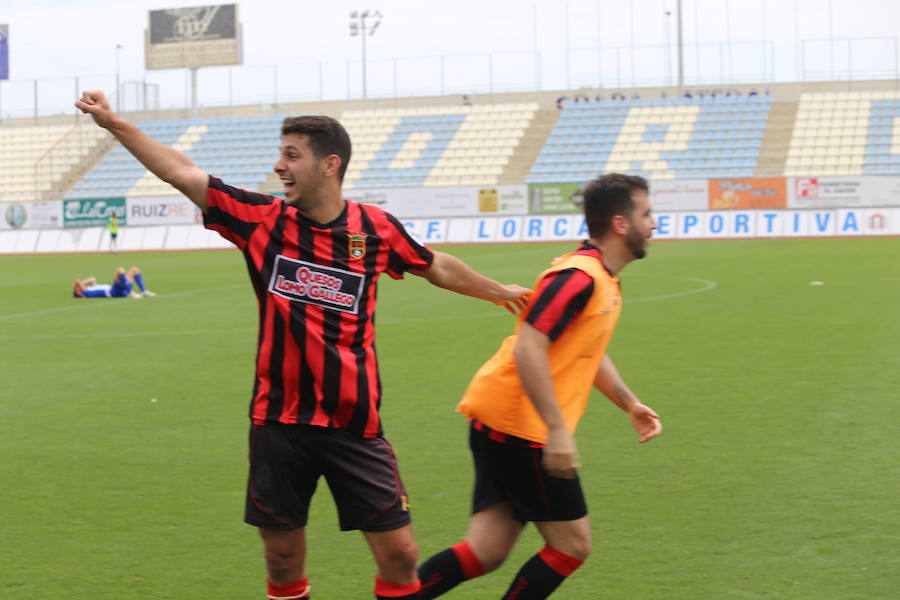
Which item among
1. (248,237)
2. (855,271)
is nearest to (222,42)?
(855,271)

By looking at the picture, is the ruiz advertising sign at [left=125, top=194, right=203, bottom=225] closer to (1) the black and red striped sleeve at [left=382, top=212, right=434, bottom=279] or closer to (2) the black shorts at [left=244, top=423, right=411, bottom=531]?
(1) the black and red striped sleeve at [left=382, top=212, right=434, bottom=279]

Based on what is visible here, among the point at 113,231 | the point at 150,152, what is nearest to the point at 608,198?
the point at 150,152

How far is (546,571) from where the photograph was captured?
4.08 metres

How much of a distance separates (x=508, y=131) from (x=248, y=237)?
47.6m

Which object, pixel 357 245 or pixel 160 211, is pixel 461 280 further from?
pixel 160 211

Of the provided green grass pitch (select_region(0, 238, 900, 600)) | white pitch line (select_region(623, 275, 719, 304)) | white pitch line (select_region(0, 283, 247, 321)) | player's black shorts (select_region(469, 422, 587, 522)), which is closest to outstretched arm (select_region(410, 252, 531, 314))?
player's black shorts (select_region(469, 422, 587, 522))

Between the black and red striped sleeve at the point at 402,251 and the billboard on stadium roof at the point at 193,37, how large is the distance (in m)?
58.8

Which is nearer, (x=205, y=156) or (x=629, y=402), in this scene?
(x=629, y=402)

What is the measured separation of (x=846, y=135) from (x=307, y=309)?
45.8 meters

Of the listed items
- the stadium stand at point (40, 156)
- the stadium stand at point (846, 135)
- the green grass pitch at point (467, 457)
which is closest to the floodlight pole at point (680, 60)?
the stadium stand at point (846, 135)

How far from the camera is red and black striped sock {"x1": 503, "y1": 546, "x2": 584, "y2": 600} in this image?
13.4ft

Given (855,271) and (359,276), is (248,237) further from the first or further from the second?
(855,271)

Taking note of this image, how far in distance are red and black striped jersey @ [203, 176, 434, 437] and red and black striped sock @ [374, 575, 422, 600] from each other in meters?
0.52

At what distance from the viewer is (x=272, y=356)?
12.6ft
